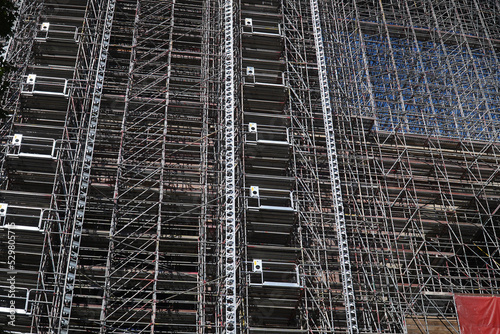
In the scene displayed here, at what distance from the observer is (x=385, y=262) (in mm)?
22438

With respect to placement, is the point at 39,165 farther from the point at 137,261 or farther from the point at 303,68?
the point at 303,68

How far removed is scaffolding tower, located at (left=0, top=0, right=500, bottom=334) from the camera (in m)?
20.5

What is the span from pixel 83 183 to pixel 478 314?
14.3 m

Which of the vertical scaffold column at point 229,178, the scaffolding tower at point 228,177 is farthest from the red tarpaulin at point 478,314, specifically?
the vertical scaffold column at point 229,178

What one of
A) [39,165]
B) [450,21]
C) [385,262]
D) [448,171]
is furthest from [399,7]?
[39,165]

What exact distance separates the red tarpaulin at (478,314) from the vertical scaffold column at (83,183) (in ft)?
42.6

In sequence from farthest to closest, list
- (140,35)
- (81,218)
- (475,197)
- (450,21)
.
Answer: (450,21) < (140,35) < (475,197) < (81,218)

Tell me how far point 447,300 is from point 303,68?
36.6 feet

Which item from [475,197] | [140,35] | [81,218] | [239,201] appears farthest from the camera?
[140,35]

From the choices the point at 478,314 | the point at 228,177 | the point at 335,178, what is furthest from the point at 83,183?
the point at 478,314

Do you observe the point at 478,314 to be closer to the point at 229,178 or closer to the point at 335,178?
the point at 335,178

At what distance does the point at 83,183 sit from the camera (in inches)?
830

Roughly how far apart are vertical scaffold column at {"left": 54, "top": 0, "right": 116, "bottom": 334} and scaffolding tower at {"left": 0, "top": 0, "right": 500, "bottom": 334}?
0.08 metres

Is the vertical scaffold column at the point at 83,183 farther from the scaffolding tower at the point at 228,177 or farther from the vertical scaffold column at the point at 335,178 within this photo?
the vertical scaffold column at the point at 335,178
